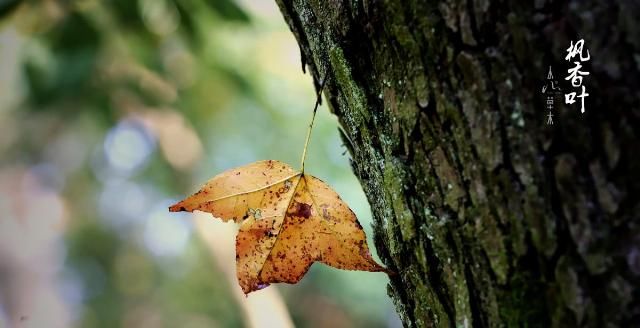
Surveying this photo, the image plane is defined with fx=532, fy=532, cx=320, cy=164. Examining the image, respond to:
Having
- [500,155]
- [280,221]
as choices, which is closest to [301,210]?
[280,221]

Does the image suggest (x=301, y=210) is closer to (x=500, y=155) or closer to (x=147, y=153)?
(x=500, y=155)

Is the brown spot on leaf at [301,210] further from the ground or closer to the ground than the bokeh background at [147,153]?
closer to the ground

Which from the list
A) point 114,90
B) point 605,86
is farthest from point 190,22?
point 605,86

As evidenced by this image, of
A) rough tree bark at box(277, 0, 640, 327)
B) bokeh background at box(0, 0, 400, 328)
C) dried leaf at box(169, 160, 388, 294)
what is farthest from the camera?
bokeh background at box(0, 0, 400, 328)

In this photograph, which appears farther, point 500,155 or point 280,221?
point 280,221

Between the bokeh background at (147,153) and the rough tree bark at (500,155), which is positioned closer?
the rough tree bark at (500,155)

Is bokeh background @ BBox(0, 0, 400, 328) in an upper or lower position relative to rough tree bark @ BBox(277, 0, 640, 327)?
upper

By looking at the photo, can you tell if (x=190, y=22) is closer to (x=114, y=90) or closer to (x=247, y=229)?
(x=114, y=90)
